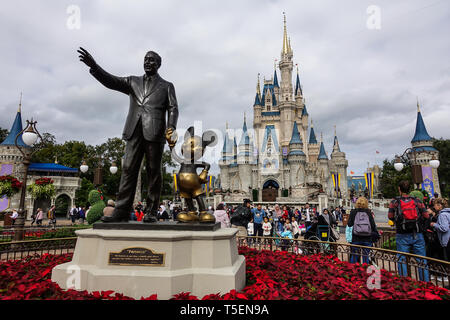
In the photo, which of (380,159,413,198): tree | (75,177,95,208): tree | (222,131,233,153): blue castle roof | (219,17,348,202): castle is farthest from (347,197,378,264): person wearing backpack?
(222,131,233,153): blue castle roof

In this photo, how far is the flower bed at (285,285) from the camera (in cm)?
301

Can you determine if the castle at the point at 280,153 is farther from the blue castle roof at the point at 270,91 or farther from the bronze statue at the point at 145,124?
the bronze statue at the point at 145,124

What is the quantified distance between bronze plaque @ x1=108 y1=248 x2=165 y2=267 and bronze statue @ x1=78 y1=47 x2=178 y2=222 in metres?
0.69

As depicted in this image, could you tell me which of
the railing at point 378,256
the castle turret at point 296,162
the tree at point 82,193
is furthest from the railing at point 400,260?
the castle turret at point 296,162

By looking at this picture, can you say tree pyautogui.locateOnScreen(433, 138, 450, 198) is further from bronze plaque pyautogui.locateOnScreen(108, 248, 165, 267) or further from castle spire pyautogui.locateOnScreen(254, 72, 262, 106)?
bronze plaque pyautogui.locateOnScreen(108, 248, 165, 267)

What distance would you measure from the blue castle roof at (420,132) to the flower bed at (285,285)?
4142cm

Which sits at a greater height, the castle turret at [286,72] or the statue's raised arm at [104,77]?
the castle turret at [286,72]

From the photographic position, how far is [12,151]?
3133 centimetres

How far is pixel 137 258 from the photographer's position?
329 cm

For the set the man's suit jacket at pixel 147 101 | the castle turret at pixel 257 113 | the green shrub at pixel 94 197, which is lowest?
the green shrub at pixel 94 197

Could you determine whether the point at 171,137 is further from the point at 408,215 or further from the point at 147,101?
the point at 408,215

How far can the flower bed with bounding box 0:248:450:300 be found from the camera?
301 cm
